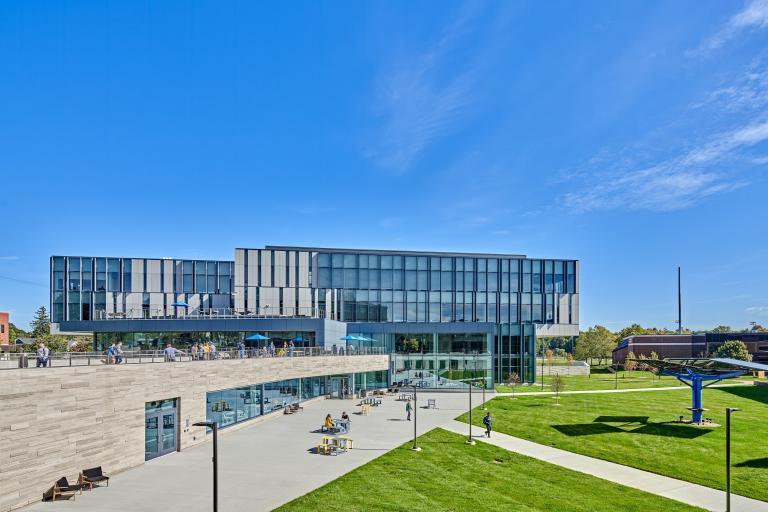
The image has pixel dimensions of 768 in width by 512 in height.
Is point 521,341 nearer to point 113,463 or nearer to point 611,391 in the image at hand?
point 611,391

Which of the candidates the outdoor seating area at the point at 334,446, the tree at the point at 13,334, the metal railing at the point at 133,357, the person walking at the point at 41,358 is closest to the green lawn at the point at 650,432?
the outdoor seating area at the point at 334,446

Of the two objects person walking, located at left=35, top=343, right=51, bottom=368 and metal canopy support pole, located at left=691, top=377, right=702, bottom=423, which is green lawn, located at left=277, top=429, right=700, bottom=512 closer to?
person walking, located at left=35, top=343, right=51, bottom=368

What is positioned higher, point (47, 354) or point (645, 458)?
point (47, 354)

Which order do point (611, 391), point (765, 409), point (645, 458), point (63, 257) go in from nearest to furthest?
point (645, 458) → point (765, 409) → point (611, 391) → point (63, 257)

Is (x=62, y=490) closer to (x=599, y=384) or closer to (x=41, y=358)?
(x=41, y=358)

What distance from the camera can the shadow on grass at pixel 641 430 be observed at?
127 feet

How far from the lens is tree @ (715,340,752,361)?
344ft

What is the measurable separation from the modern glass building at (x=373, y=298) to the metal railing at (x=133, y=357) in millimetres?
17712

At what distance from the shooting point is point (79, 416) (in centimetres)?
2398

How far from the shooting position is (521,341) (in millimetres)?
76625

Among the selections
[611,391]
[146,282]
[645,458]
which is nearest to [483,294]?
[611,391]

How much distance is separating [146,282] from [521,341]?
4991 cm

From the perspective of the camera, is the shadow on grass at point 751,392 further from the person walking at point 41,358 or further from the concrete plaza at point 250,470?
the person walking at point 41,358

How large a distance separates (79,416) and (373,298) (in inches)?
2325
